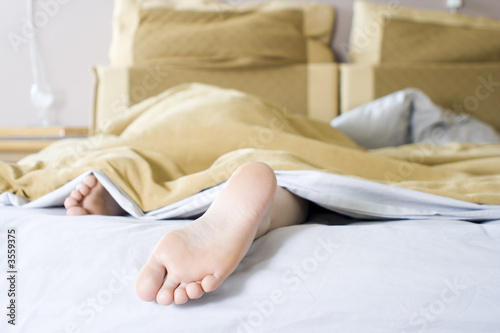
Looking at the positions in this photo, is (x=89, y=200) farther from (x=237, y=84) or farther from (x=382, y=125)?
(x=237, y=84)

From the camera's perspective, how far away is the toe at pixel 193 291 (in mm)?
552

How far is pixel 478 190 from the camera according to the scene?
87 centimetres

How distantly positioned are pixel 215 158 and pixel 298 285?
0.53 meters

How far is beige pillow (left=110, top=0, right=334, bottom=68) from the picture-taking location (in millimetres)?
2088

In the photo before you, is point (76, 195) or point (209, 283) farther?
point (76, 195)

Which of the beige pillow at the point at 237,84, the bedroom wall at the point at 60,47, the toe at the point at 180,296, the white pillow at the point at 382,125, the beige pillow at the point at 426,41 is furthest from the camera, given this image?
the bedroom wall at the point at 60,47

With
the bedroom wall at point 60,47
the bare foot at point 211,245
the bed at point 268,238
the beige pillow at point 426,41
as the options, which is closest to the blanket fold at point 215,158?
the bed at point 268,238

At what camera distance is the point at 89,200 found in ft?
2.79

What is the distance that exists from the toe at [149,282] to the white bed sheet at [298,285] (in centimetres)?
2

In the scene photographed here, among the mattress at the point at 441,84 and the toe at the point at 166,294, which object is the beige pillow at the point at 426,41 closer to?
the mattress at the point at 441,84

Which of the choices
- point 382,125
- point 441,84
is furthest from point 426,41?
point 382,125

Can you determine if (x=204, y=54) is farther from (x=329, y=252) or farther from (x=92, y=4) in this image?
(x=329, y=252)

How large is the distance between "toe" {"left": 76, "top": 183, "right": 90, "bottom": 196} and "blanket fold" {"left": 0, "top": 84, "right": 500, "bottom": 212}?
0.12ft

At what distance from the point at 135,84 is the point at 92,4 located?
30.4 inches
